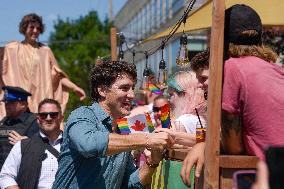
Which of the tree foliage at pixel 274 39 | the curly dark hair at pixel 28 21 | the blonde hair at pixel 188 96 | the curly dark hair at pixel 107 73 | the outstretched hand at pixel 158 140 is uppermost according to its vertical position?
the curly dark hair at pixel 28 21

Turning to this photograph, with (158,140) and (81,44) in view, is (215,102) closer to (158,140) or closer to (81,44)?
(158,140)

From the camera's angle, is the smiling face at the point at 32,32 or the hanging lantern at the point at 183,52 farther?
the smiling face at the point at 32,32

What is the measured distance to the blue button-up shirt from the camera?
13.3 ft

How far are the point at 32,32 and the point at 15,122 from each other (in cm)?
190

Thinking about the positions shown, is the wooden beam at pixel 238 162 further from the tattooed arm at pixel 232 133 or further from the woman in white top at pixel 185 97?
the woman in white top at pixel 185 97

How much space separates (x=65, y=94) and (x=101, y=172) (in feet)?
20.8

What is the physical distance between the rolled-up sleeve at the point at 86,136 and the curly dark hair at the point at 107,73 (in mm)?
486

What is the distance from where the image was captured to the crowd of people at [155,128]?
3.40m

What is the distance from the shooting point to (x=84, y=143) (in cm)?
404

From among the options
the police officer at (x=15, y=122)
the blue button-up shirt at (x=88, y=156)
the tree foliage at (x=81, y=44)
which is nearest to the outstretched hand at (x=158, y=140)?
the blue button-up shirt at (x=88, y=156)

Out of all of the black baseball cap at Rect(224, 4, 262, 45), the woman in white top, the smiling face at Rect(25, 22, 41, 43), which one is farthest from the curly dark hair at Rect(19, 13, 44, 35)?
the black baseball cap at Rect(224, 4, 262, 45)

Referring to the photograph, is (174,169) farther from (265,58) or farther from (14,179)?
(14,179)

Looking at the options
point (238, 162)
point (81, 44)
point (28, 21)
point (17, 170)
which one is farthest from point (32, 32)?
point (81, 44)

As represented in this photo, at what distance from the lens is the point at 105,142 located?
4055 mm
